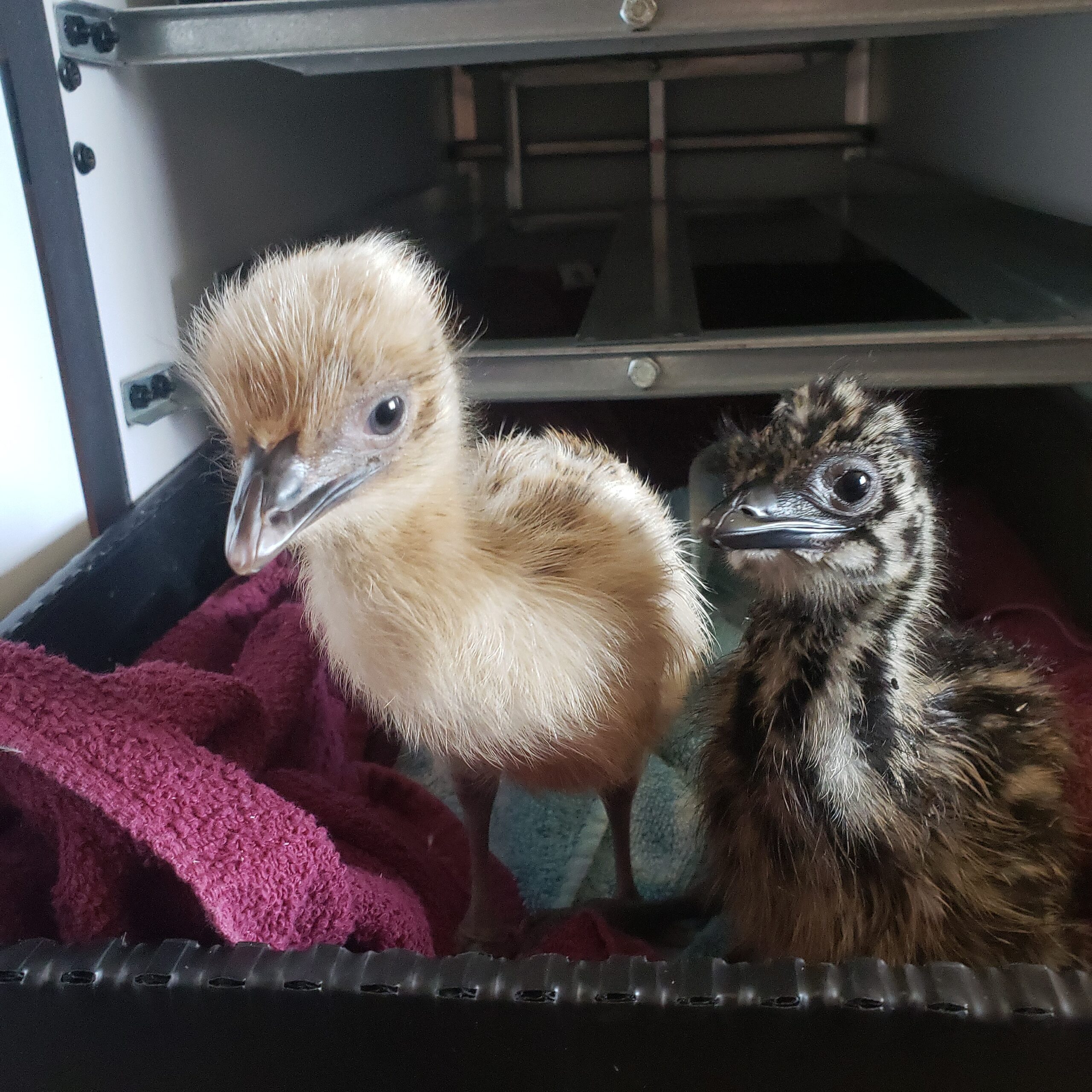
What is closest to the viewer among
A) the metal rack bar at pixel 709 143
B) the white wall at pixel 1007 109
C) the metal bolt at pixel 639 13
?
the metal bolt at pixel 639 13

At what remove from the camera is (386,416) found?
2.07 feet

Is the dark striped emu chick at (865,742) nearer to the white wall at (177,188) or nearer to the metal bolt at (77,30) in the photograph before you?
the white wall at (177,188)

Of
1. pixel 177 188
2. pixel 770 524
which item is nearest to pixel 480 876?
pixel 770 524

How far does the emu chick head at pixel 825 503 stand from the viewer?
0.63 m

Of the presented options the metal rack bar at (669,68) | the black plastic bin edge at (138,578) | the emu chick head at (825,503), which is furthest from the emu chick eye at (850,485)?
the metal rack bar at (669,68)

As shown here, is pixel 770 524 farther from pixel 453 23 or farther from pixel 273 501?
pixel 453 23

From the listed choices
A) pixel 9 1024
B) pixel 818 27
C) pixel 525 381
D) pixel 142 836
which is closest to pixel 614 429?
pixel 525 381

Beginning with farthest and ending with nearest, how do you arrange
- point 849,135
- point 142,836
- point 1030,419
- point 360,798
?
1. point 849,135
2. point 1030,419
3. point 360,798
4. point 142,836

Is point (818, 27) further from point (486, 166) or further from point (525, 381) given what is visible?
point (486, 166)

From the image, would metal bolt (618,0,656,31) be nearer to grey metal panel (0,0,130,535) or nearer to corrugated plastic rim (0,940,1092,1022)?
grey metal panel (0,0,130,535)

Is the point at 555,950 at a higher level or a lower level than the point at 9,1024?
lower

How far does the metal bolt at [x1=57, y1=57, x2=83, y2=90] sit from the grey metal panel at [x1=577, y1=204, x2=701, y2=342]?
0.53m

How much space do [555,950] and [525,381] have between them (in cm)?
54

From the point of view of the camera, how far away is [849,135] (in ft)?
7.44
